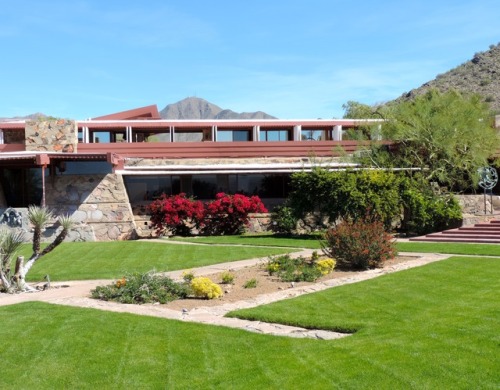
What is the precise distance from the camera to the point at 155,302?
1050 centimetres

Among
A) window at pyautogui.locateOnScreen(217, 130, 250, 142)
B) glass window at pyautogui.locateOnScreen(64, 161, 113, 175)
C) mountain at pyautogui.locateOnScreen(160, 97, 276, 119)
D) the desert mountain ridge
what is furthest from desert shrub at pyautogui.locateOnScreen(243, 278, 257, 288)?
mountain at pyautogui.locateOnScreen(160, 97, 276, 119)

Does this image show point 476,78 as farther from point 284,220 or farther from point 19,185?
point 19,185

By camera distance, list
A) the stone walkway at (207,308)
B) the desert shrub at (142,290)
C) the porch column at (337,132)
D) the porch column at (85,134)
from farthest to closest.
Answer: the porch column at (337,132)
the porch column at (85,134)
the desert shrub at (142,290)
the stone walkway at (207,308)

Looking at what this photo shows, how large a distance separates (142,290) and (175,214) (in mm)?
13966

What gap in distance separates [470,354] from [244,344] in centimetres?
259

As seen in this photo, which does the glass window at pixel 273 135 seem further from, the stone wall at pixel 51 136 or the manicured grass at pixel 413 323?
the manicured grass at pixel 413 323

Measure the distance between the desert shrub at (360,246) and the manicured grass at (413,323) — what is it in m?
1.17

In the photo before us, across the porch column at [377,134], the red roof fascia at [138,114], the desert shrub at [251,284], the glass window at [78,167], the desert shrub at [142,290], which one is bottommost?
the desert shrub at [251,284]

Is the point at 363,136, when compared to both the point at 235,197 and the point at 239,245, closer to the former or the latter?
the point at 235,197

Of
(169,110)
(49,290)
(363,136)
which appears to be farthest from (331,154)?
(169,110)

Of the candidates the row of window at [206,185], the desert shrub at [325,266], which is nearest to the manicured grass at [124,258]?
the desert shrub at [325,266]

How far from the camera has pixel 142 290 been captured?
10719 millimetres

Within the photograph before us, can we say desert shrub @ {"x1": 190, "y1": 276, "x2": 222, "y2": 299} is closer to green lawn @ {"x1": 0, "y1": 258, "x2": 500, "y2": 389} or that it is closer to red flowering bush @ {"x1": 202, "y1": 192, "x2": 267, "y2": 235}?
green lawn @ {"x1": 0, "y1": 258, "x2": 500, "y2": 389}

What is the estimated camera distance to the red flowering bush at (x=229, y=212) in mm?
25188
